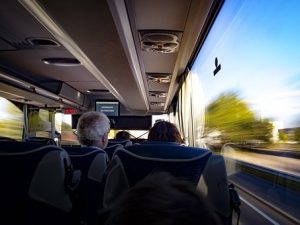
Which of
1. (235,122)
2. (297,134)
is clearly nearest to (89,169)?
(235,122)

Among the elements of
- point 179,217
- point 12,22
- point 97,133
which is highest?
point 12,22

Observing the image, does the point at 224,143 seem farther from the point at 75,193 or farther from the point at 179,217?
the point at 179,217

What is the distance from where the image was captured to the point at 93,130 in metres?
2.94

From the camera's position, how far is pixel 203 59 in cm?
441

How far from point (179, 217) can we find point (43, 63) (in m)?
5.84

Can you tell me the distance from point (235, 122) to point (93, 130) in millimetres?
1192

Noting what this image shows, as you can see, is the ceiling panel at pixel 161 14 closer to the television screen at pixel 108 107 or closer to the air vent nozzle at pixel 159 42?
the air vent nozzle at pixel 159 42

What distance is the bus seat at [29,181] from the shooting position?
5.90 feet

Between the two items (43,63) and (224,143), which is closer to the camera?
(224,143)

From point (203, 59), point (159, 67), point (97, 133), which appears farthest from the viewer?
point (159, 67)

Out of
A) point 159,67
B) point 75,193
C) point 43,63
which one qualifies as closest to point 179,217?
point 75,193

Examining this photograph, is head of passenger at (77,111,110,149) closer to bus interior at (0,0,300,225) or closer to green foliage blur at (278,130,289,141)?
bus interior at (0,0,300,225)

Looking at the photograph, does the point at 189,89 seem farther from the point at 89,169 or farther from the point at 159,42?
the point at 89,169

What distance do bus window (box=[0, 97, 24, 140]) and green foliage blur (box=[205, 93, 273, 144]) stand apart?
6.29 m
